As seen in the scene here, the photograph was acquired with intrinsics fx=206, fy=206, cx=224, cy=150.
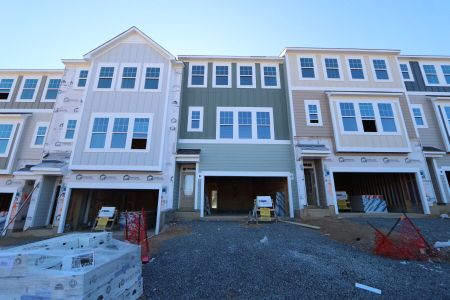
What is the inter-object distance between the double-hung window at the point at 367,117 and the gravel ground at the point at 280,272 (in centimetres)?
872

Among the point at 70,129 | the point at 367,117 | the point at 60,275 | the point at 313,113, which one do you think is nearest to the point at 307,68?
the point at 313,113

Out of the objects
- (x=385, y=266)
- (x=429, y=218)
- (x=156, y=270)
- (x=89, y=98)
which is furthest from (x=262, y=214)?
(x=89, y=98)

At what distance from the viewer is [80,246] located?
4133 millimetres

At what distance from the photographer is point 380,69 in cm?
1430

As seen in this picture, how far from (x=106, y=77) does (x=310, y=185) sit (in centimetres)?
1482

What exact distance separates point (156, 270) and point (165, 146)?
315 inches

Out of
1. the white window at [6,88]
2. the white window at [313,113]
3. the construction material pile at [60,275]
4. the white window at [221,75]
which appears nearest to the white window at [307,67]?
the white window at [313,113]

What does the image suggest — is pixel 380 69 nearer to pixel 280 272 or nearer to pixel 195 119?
pixel 195 119

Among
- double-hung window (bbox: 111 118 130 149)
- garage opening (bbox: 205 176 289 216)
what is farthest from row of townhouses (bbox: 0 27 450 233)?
garage opening (bbox: 205 176 289 216)

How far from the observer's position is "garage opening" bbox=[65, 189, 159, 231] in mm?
12531

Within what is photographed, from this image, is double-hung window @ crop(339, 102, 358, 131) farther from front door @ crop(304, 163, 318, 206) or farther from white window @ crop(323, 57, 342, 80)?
front door @ crop(304, 163, 318, 206)

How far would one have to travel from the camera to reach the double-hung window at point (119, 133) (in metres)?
12.0

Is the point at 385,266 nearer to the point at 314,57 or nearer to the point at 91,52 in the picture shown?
the point at 314,57

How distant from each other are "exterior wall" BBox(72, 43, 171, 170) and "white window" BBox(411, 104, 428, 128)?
1705 cm
